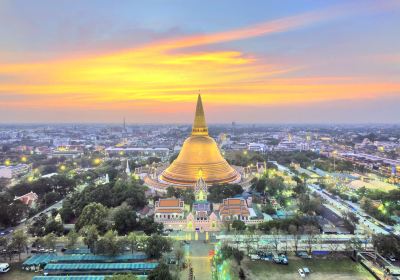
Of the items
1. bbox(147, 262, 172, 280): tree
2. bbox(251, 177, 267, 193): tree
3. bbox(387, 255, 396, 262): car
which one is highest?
bbox(251, 177, 267, 193): tree

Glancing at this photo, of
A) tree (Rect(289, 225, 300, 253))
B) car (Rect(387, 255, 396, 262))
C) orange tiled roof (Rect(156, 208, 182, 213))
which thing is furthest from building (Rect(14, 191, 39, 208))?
car (Rect(387, 255, 396, 262))

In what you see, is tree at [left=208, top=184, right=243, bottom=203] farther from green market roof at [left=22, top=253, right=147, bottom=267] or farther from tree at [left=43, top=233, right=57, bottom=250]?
tree at [left=43, top=233, right=57, bottom=250]

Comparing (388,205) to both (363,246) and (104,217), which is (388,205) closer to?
(363,246)

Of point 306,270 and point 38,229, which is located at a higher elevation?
point 38,229

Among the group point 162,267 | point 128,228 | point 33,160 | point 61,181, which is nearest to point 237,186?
point 128,228

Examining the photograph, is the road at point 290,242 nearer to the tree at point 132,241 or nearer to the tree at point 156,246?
the tree at point 156,246

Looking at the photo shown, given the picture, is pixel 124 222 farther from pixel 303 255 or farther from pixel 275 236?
pixel 303 255

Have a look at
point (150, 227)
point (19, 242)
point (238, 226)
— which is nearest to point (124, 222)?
point (150, 227)
